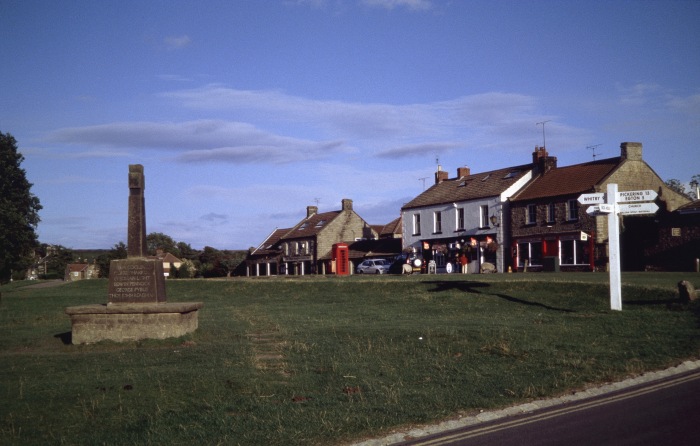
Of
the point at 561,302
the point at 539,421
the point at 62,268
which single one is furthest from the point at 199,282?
the point at 62,268

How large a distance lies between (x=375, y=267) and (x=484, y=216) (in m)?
10.7

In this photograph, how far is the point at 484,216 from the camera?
186 ft

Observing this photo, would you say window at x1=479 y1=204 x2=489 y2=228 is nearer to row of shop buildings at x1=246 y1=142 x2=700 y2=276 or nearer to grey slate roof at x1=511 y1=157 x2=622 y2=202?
row of shop buildings at x1=246 y1=142 x2=700 y2=276

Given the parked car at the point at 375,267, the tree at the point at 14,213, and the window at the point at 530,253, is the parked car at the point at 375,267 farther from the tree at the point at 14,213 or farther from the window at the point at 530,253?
the tree at the point at 14,213

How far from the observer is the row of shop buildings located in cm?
4531

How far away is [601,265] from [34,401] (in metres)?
42.5

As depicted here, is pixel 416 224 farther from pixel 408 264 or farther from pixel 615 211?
pixel 615 211

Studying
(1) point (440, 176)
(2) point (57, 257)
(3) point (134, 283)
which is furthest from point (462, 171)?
(2) point (57, 257)

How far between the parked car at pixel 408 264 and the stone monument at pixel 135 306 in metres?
33.4

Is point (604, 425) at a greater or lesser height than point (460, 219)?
lesser

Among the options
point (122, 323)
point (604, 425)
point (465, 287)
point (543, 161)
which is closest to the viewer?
point (604, 425)

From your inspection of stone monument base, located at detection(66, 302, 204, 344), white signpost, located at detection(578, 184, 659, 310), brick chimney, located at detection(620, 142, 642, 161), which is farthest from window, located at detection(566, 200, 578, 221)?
stone monument base, located at detection(66, 302, 204, 344)

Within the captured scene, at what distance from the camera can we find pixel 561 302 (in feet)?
77.3

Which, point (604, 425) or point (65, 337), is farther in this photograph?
point (65, 337)
